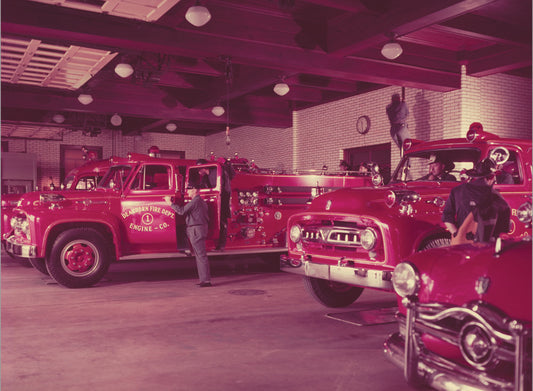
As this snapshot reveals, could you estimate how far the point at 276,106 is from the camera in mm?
17656

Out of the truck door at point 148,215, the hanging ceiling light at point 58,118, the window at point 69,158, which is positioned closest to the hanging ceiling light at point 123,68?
the truck door at point 148,215

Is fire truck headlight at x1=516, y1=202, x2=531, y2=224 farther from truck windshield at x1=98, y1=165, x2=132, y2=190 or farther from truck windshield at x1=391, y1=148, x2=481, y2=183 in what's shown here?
truck windshield at x1=98, y1=165, x2=132, y2=190

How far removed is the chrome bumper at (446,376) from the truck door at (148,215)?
19.2 feet

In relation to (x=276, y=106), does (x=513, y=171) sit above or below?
below

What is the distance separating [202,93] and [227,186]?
732 centimetres

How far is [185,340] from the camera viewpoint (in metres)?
5.25

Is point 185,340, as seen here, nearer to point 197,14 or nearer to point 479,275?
point 479,275

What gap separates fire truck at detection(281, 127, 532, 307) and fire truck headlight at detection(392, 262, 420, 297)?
1.56m

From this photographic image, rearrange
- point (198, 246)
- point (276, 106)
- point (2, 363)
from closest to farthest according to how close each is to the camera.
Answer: point (2, 363) → point (198, 246) → point (276, 106)

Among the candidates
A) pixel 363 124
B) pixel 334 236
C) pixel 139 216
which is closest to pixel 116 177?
pixel 139 216

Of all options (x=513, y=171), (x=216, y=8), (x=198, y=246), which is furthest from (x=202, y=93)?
(x=513, y=171)

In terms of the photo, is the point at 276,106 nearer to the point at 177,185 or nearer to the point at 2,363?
the point at 177,185

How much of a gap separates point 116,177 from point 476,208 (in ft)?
20.4

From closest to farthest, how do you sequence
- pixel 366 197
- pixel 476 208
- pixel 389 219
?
pixel 476 208 → pixel 389 219 → pixel 366 197
